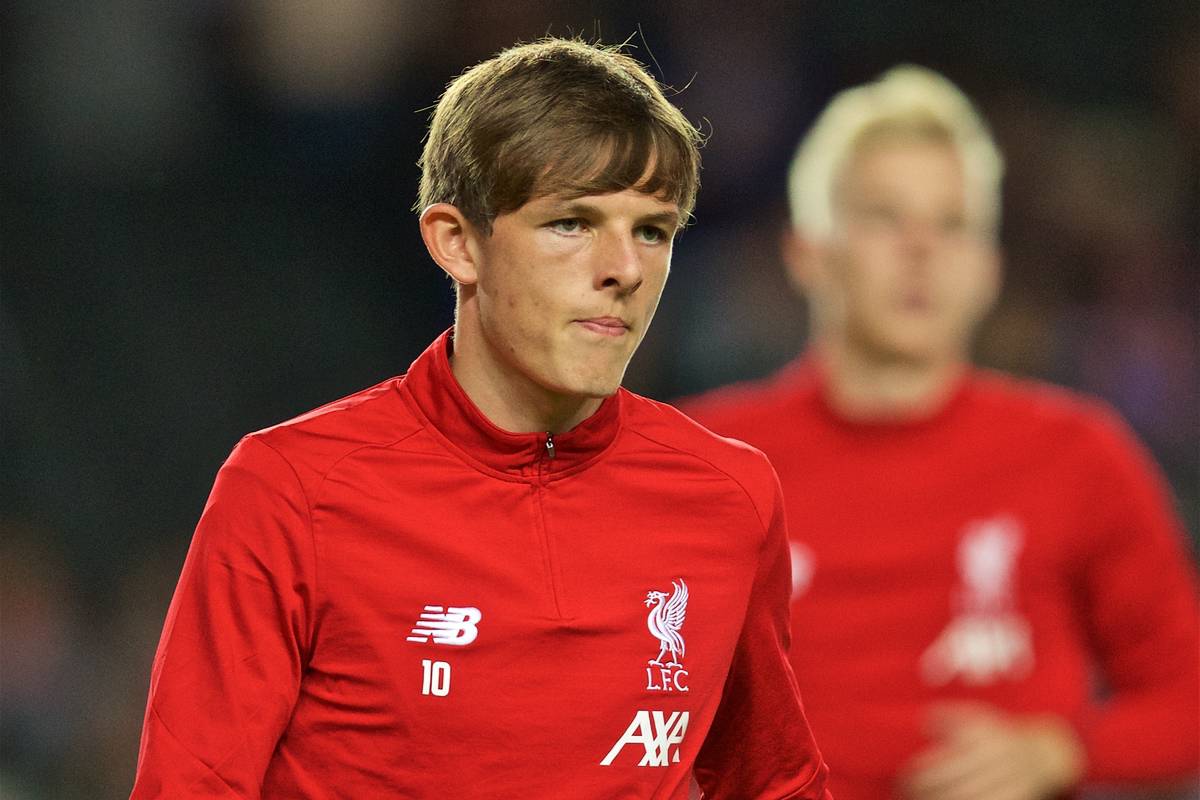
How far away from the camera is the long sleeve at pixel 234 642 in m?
2.19

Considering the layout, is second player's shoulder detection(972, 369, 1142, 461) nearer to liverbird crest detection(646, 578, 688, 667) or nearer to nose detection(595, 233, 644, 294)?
liverbird crest detection(646, 578, 688, 667)

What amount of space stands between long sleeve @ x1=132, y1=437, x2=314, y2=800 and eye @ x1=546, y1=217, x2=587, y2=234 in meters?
0.43

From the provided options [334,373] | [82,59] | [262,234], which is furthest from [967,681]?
[82,59]

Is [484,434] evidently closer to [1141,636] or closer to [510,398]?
[510,398]

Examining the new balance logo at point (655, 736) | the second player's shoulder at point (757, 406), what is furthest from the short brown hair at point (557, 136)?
the second player's shoulder at point (757, 406)

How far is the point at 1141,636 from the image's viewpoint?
160 inches

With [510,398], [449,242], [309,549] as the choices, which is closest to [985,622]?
[510,398]

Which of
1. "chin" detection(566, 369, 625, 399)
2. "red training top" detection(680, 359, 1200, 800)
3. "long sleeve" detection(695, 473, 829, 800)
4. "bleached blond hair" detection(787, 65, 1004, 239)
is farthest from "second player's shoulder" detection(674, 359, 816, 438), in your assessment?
"chin" detection(566, 369, 625, 399)

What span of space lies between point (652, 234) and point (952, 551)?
6.13ft

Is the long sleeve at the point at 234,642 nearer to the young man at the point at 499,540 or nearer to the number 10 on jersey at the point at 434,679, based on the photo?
the young man at the point at 499,540

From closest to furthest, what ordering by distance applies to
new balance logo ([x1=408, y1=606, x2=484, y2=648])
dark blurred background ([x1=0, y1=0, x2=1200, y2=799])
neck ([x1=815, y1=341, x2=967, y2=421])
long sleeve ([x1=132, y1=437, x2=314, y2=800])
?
long sleeve ([x1=132, y1=437, x2=314, y2=800])
new balance logo ([x1=408, y1=606, x2=484, y2=648])
neck ([x1=815, y1=341, x2=967, y2=421])
dark blurred background ([x1=0, y1=0, x2=1200, y2=799])

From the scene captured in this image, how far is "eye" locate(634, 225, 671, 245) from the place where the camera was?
93.6 inches

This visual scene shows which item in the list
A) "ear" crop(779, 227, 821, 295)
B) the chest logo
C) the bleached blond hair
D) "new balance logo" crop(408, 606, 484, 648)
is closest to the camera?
"new balance logo" crop(408, 606, 484, 648)

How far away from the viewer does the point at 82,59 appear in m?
7.39
